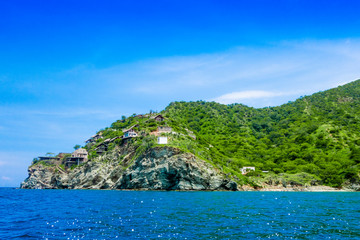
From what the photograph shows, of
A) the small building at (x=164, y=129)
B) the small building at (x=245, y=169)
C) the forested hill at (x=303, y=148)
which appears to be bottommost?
the small building at (x=245, y=169)

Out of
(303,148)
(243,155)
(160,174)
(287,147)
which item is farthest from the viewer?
(287,147)

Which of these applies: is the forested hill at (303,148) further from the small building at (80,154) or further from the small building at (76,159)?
the small building at (76,159)

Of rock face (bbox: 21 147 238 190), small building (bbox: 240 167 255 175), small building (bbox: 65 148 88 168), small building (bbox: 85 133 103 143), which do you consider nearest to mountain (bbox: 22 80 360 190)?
rock face (bbox: 21 147 238 190)

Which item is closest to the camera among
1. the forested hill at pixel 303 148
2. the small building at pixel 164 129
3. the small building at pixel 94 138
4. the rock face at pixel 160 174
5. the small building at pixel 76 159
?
the rock face at pixel 160 174

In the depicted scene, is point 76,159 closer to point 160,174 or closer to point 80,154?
point 80,154

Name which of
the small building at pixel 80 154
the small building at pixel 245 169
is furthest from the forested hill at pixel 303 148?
the small building at pixel 80 154

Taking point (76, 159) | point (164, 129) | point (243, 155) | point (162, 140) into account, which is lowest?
point (243, 155)

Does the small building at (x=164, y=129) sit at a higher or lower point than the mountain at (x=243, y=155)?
higher

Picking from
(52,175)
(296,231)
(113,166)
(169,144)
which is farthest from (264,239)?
(52,175)

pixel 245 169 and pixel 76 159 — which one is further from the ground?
pixel 76 159

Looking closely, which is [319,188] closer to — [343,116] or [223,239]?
[343,116]

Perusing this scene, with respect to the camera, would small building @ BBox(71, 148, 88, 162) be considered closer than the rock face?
No

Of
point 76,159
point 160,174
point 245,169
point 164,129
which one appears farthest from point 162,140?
point 76,159

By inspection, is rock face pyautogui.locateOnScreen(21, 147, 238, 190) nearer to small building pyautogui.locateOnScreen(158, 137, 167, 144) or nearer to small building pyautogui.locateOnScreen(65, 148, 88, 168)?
small building pyautogui.locateOnScreen(158, 137, 167, 144)
